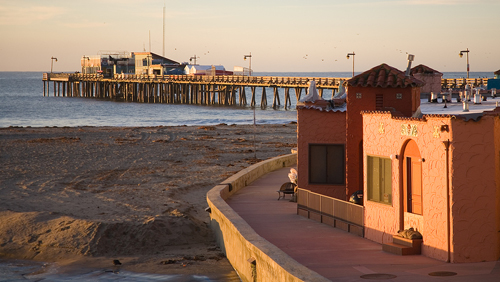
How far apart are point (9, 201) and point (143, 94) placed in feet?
246

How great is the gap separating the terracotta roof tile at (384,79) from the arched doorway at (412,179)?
3.36 meters

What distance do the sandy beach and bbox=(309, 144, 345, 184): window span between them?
10.2ft

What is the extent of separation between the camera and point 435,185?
10.2 metres

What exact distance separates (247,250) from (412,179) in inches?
125

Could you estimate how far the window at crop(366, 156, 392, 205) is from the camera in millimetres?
11688

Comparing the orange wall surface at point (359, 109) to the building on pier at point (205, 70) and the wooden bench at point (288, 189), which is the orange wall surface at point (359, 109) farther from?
the building on pier at point (205, 70)

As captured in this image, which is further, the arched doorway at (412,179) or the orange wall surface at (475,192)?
the arched doorway at (412,179)

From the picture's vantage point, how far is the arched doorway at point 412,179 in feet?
35.4

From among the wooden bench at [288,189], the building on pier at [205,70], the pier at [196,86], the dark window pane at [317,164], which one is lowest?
the wooden bench at [288,189]

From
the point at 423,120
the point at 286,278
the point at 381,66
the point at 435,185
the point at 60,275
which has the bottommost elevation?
the point at 60,275

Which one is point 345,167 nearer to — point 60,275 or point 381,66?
point 381,66

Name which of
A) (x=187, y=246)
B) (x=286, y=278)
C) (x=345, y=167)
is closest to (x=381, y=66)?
(x=345, y=167)

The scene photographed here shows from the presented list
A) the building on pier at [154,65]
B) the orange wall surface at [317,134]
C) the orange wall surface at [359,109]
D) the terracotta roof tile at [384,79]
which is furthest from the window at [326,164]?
the building on pier at [154,65]

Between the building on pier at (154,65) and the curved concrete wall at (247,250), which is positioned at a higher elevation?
the building on pier at (154,65)
